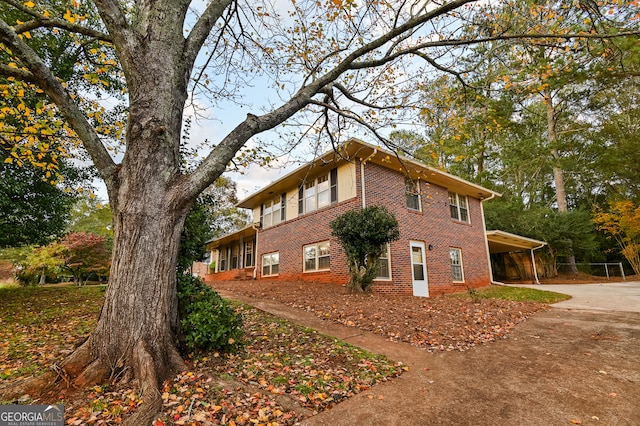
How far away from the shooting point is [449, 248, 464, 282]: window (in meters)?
13.9

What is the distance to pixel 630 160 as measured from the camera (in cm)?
1875

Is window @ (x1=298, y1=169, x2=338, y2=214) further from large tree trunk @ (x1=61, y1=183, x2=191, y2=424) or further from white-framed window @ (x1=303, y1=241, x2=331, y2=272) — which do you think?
large tree trunk @ (x1=61, y1=183, x2=191, y2=424)

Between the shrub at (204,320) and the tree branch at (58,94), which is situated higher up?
the tree branch at (58,94)

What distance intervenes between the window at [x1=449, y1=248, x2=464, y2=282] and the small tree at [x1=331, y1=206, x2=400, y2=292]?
20.7 feet

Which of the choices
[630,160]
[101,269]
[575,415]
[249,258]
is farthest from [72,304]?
[630,160]

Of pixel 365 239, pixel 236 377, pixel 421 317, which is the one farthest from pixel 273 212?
pixel 236 377

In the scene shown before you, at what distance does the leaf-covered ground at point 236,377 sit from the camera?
110 inches

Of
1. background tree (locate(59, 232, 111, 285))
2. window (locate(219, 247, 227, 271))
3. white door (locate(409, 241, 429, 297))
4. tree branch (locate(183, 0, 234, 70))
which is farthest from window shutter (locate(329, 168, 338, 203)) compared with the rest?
window (locate(219, 247, 227, 271))

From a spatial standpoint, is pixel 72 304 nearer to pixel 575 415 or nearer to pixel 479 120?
pixel 575 415

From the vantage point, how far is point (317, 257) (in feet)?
41.0

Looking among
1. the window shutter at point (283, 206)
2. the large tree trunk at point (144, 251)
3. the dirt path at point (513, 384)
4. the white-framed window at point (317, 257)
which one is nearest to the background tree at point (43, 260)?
the window shutter at point (283, 206)

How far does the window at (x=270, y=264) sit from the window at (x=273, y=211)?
1.64 meters

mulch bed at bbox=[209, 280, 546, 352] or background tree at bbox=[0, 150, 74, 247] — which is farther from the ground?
background tree at bbox=[0, 150, 74, 247]

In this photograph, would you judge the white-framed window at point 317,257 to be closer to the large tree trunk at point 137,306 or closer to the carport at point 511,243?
the large tree trunk at point 137,306
